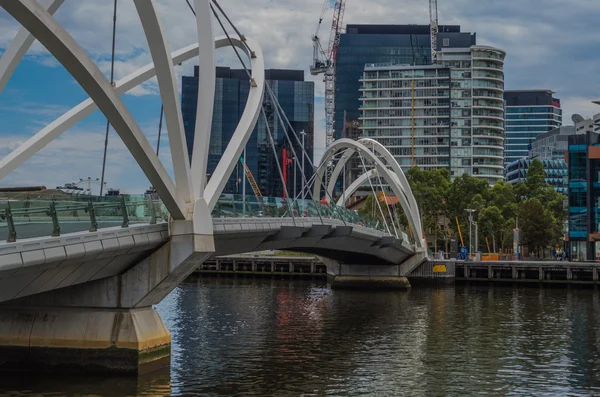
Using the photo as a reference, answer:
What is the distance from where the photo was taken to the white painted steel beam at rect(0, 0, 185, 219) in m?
19.7

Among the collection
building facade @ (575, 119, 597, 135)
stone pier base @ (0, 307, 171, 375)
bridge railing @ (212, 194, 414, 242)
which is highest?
building facade @ (575, 119, 597, 135)

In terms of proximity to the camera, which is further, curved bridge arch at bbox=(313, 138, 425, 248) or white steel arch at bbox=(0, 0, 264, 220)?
curved bridge arch at bbox=(313, 138, 425, 248)

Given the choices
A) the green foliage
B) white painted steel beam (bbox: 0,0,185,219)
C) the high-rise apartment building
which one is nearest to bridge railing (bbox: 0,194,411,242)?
white painted steel beam (bbox: 0,0,185,219)

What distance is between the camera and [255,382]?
29.0 m

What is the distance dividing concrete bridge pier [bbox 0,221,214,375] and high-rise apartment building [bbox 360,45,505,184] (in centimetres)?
15546

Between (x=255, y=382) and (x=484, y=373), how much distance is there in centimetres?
874

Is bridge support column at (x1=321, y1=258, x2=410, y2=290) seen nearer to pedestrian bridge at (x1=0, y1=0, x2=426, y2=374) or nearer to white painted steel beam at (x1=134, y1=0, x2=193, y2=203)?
pedestrian bridge at (x1=0, y1=0, x2=426, y2=374)

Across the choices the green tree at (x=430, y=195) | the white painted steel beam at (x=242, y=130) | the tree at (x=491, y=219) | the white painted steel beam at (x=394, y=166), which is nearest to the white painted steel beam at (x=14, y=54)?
the white painted steel beam at (x=242, y=130)

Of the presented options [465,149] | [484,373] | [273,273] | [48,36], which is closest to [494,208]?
[273,273]

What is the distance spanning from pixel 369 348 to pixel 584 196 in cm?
6448

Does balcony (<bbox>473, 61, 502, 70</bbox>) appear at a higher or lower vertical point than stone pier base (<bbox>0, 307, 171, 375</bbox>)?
higher

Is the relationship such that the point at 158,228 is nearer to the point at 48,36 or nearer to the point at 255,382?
the point at 255,382

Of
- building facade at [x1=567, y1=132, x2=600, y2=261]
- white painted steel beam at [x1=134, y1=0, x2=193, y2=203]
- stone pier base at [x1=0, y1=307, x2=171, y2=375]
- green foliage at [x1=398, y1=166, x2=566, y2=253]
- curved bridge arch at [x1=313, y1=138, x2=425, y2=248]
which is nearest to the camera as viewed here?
white painted steel beam at [x1=134, y1=0, x2=193, y2=203]

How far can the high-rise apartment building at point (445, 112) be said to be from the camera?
182 metres
